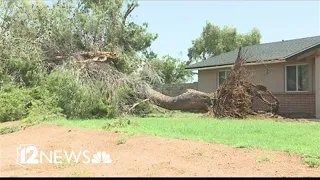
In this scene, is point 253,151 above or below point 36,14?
below

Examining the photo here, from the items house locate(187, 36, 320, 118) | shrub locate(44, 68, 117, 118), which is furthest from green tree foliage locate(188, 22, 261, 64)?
shrub locate(44, 68, 117, 118)

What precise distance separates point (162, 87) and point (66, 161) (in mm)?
17986

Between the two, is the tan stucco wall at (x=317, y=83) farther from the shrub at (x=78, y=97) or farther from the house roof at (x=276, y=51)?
the shrub at (x=78, y=97)

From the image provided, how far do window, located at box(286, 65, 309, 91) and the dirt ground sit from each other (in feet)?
36.5

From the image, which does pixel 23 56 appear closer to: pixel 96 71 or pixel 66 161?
pixel 96 71

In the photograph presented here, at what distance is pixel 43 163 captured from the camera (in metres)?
7.97

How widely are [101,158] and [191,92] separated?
11.1 m

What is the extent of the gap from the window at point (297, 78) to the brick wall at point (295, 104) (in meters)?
0.39

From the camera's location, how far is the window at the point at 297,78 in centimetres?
1817

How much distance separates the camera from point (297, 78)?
18.5m

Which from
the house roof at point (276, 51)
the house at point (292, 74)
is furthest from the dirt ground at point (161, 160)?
the house at point (292, 74)

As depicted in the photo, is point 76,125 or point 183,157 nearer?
point 183,157

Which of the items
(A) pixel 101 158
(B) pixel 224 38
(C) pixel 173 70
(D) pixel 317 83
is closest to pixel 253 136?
(A) pixel 101 158

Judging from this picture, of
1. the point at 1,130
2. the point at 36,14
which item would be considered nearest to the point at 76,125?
the point at 1,130
